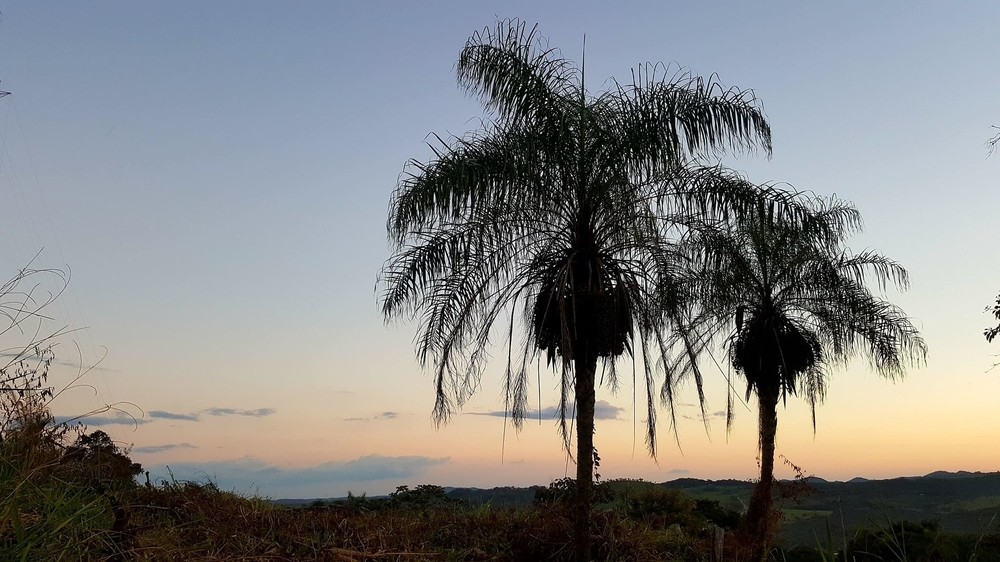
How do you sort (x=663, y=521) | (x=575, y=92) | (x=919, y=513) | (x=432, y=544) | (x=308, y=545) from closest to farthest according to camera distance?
(x=308, y=545)
(x=432, y=544)
(x=575, y=92)
(x=663, y=521)
(x=919, y=513)

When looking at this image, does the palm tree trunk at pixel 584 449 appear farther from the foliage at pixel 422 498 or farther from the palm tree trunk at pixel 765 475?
the palm tree trunk at pixel 765 475

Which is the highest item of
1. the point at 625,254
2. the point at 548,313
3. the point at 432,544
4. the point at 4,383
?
the point at 625,254

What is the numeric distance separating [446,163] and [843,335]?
13543 mm

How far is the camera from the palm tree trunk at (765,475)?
70.8 ft

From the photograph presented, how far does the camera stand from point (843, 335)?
22.6 meters

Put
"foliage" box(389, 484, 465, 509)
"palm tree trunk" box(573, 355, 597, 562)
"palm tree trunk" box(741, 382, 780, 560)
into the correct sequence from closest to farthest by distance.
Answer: "palm tree trunk" box(573, 355, 597, 562)
"foliage" box(389, 484, 465, 509)
"palm tree trunk" box(741, 382, 780, 560)

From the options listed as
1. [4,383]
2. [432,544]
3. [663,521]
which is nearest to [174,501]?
[432,544]

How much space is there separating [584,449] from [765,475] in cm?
1076

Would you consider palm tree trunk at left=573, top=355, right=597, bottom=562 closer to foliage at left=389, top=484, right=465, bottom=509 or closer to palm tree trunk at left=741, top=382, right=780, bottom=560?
foliage at left=389, top=484, right=465, bottom=509

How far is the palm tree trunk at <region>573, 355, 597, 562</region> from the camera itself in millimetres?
12789

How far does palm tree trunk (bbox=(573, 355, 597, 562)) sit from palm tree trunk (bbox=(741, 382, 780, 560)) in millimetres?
9879

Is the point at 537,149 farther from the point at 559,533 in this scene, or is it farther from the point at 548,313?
the point at 559,533

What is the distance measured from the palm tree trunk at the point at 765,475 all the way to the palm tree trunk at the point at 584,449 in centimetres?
988

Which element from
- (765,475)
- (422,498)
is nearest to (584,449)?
(422,498)
